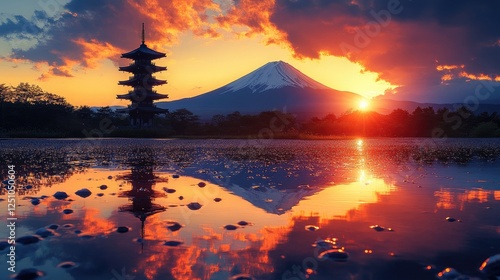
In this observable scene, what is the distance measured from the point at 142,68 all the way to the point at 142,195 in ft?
168

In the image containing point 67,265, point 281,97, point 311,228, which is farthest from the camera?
point 281,97

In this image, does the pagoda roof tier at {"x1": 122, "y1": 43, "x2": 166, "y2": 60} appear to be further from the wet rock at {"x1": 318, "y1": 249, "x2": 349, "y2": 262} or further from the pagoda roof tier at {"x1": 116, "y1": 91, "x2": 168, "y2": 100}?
the wet rock at {"x1": 318, "y1": 249, "x2": 349, "y2": 262}

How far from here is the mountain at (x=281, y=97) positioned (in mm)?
159625

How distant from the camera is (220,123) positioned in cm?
5116


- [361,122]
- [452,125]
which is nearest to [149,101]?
[361,122]

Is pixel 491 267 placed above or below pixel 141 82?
below

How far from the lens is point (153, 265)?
10.5ft

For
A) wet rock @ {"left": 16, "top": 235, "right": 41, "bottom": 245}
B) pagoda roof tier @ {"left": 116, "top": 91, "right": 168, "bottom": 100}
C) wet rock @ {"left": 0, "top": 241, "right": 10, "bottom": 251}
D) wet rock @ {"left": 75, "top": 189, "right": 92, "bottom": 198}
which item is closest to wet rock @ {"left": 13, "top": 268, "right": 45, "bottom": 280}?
wet rock @ {"left": 0, "top": 241, "right": 10, "bottom": 251}

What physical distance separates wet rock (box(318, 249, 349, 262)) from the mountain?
14065 cm

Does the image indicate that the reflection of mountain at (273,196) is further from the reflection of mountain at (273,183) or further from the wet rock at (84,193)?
the wet rock at (84,193)

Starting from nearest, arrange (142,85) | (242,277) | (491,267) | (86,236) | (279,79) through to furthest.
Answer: (242,277) < (491,267) < (86,236) < (142,85) < (279,79)

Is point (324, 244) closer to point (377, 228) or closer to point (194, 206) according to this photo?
point (377, 228)

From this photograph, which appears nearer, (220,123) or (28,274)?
(28,274)

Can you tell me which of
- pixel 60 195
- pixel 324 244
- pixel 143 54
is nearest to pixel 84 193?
pixel 60 195
